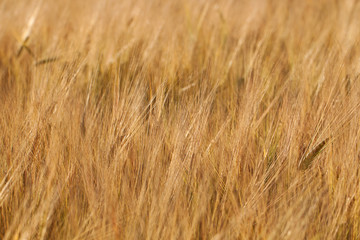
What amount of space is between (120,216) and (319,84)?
2.29 ft

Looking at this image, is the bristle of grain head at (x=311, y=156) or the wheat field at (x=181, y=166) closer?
the wheat field at (x=181, y=166)

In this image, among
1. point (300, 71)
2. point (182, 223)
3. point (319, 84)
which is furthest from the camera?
point (300, 71)

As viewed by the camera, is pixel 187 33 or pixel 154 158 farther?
pixel 187 33

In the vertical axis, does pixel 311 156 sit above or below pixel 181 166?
below

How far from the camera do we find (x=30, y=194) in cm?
99

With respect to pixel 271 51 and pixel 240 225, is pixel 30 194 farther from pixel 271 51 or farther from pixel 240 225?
pixel 271 51

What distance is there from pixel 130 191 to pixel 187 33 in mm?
1049

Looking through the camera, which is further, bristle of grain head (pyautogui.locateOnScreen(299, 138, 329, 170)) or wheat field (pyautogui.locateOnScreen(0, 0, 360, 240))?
bristle of grain head (pyautogui.locateOnScreen(299, 138, 329, 170))

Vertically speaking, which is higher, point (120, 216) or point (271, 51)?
point (120, 216)

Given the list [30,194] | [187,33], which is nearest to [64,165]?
[30,194]

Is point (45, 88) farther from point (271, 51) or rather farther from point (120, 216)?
point (271, 51)

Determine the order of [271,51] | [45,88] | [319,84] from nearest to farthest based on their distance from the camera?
[45,88] < [319,84] < [271,51]

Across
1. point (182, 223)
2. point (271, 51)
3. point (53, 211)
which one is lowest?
point (271, 51)

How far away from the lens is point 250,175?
1.03m
